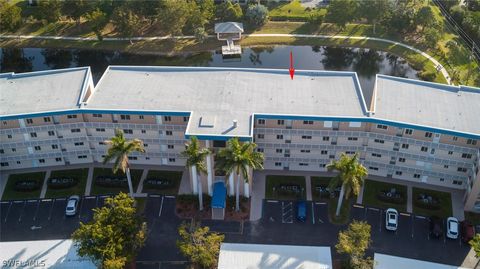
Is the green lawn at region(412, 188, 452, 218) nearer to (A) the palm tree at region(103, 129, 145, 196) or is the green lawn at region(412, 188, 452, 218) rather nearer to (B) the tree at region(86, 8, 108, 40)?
(A) the palm tree at region(103, 129, 145, 196)

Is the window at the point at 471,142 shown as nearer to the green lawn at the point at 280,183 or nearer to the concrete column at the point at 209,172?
the green lawn at the point at 280,183

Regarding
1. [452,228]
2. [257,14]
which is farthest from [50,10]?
[452,228]

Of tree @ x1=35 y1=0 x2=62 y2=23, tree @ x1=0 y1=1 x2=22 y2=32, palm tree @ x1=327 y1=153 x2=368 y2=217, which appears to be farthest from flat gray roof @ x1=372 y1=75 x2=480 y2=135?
tree @ x1=0 y1=1 x2=22 y2=32

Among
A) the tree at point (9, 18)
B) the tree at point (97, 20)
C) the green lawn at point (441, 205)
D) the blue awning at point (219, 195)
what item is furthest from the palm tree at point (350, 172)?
the tree at point (9, 18)

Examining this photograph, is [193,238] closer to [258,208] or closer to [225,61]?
[258,208]

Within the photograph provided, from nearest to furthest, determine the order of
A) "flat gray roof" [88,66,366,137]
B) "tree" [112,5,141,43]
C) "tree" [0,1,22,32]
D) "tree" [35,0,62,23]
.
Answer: "flat gray roof" [88,66,366,137] < "tree" [112,5,141,43] < "tree" [0,1,22,32] < "tree" [35,0,62,23]

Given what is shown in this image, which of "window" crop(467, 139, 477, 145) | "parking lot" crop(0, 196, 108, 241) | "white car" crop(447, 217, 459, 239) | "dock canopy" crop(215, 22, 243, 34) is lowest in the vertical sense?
"white car" crop(447, 217, 459, 239)
